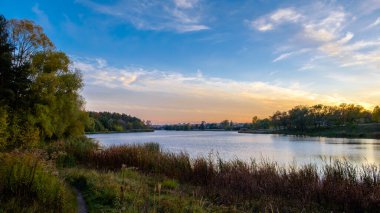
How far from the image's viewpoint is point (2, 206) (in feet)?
21.0

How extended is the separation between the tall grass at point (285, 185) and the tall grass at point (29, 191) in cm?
467

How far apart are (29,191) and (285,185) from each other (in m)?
8.24

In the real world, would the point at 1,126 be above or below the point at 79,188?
above

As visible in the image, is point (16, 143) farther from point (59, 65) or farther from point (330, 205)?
point (330, 205)

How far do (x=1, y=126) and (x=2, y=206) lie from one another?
2504 cm

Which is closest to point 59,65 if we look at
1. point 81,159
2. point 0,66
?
point 0,66

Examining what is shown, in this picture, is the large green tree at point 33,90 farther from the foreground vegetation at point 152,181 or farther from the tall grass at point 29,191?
the tall grass at point 29,191

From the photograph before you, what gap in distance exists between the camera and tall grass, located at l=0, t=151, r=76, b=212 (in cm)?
661

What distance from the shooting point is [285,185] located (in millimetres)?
11812

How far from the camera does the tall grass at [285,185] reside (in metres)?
10.2

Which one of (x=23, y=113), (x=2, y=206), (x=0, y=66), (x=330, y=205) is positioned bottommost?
(x=330, y=205)

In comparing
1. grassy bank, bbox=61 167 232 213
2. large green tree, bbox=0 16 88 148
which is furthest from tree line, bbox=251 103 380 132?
grassy bank, bbox=61 167 232 213

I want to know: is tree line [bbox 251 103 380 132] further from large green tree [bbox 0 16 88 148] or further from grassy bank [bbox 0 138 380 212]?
grassy bank [bbox 0 138 380 212]

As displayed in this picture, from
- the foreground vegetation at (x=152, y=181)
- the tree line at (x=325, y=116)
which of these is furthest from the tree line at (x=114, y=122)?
the foreground vegetation at (x=152, y=181)
